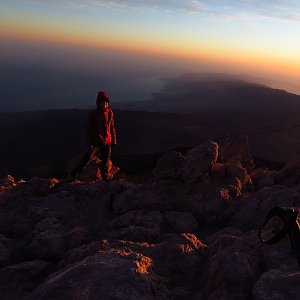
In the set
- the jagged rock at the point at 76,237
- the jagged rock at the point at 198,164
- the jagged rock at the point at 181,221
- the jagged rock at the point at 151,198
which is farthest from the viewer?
the jagged rock at the point at 198,164

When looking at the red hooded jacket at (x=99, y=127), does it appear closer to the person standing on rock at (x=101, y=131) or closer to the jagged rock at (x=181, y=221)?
the person standing on rock at (x=101, y=131)

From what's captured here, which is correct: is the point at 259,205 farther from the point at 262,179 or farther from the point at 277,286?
the point at 277,286

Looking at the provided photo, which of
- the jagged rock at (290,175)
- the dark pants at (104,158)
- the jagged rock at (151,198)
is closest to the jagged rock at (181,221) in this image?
the jagged rock at (151,198)

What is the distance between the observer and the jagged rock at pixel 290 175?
30.6 feet

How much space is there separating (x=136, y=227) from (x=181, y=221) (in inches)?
44.7

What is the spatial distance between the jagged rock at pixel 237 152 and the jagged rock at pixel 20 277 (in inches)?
288

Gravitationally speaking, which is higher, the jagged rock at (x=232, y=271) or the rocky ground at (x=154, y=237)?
the jagged rock at (x=232, y=271)

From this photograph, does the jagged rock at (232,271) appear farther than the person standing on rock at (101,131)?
No

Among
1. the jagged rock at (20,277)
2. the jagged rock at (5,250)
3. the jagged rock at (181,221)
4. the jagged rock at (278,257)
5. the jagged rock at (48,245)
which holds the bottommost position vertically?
the jagged rock at (5,250)

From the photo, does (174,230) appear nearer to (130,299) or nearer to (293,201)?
(293,201)

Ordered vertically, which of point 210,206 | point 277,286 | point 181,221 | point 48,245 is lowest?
point 48,245

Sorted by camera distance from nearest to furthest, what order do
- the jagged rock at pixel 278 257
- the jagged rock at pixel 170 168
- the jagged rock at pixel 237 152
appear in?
the jagged rock at pixel 278 257, the jagged rock at pixel 170 168, the jagged rock at pixel 237 152

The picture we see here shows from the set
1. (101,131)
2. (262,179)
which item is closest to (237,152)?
(262,179)

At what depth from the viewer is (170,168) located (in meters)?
8.55
